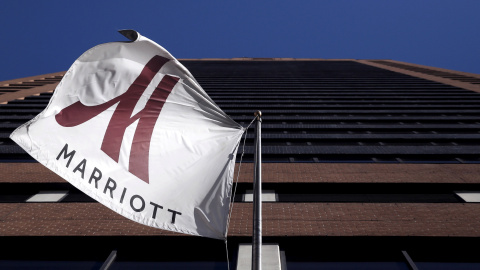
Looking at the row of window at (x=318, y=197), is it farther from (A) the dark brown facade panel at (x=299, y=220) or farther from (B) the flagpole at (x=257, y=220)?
(B) the flagpole at (x=257, y=220)

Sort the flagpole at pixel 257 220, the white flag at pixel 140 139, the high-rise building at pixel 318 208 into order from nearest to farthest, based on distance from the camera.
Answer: the flagpole at pixel 257 220 → the white flag at pixel 140 139 → the high-rise building at pixel 318 208

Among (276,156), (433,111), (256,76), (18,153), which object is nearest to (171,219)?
(276,156)

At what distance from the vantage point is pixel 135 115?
253 inches

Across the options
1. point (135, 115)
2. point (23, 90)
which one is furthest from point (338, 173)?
point (23, 90)

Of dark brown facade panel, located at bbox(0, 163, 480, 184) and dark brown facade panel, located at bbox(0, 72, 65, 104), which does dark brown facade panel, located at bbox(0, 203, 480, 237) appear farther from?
dark brown facade panel, located at bbox(0, 72, 65, 104)

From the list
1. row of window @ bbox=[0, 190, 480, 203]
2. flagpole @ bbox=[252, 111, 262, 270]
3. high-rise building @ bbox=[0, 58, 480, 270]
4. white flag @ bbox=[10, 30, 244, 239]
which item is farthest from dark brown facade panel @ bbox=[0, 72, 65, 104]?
flagpole @ bbox=[252, 111, 262, 270]

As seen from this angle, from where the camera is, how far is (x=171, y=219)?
563 cm

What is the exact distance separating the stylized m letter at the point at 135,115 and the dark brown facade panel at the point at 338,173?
6.25m

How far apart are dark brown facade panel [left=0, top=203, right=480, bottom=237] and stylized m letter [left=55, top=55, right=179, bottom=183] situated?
3.31 meters

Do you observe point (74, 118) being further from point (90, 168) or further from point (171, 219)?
point (171, 219)

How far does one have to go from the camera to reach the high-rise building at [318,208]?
872 centimetres

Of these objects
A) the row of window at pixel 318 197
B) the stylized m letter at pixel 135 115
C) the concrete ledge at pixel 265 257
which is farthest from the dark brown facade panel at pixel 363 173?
the stylized m letter at pixel 135 115

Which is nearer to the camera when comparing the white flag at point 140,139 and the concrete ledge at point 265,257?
the white flag at point 140,139

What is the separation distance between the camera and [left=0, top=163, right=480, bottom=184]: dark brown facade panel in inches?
488
